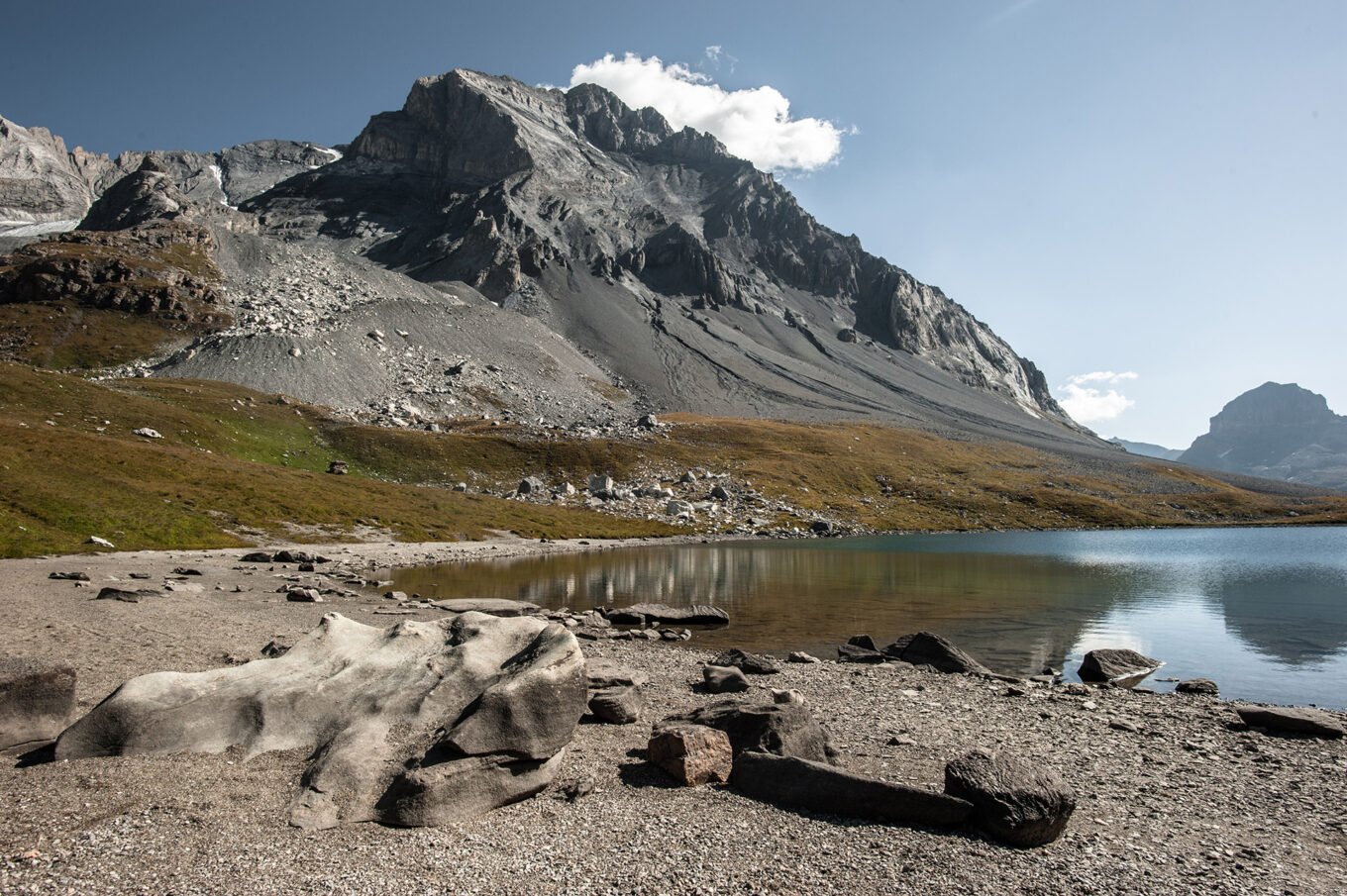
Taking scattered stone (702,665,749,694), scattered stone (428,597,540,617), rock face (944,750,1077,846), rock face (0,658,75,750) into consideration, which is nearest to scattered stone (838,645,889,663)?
scattered stone (702,665,749,694)

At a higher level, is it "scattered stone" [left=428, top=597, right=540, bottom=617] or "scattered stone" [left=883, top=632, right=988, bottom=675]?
"scattered stone" [left=883, top=632, right=988, bottom=675]

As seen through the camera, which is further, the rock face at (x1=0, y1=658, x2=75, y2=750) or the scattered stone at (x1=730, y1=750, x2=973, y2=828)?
the rock face at (x1=0, y1=658, x2=75, y2=750)

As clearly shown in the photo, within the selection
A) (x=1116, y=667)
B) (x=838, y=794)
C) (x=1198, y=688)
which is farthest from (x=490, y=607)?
(x=1198, y=688)

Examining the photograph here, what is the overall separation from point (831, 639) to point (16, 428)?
78.8m

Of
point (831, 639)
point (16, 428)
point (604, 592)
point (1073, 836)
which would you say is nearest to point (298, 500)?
point (16, 428)

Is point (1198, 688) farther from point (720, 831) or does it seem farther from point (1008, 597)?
point (1008, 597)

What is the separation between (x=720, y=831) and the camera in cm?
1132

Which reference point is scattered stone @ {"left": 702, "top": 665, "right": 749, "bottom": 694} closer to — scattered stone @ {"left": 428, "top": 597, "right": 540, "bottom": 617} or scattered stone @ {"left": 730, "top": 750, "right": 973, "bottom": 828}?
scattered stone @ {"left": 730, "top": 750, "right": 973, "bottom": 828}

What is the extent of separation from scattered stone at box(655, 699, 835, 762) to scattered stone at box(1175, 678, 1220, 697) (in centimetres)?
1668

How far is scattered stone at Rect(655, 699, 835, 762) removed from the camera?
14.2 metres

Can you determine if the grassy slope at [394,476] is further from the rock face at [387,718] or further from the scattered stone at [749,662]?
the scattered stone at [749,662]

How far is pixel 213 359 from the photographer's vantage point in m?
144

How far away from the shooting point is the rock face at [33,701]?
44.1 ft

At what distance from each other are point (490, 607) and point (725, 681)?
16.1 metres
